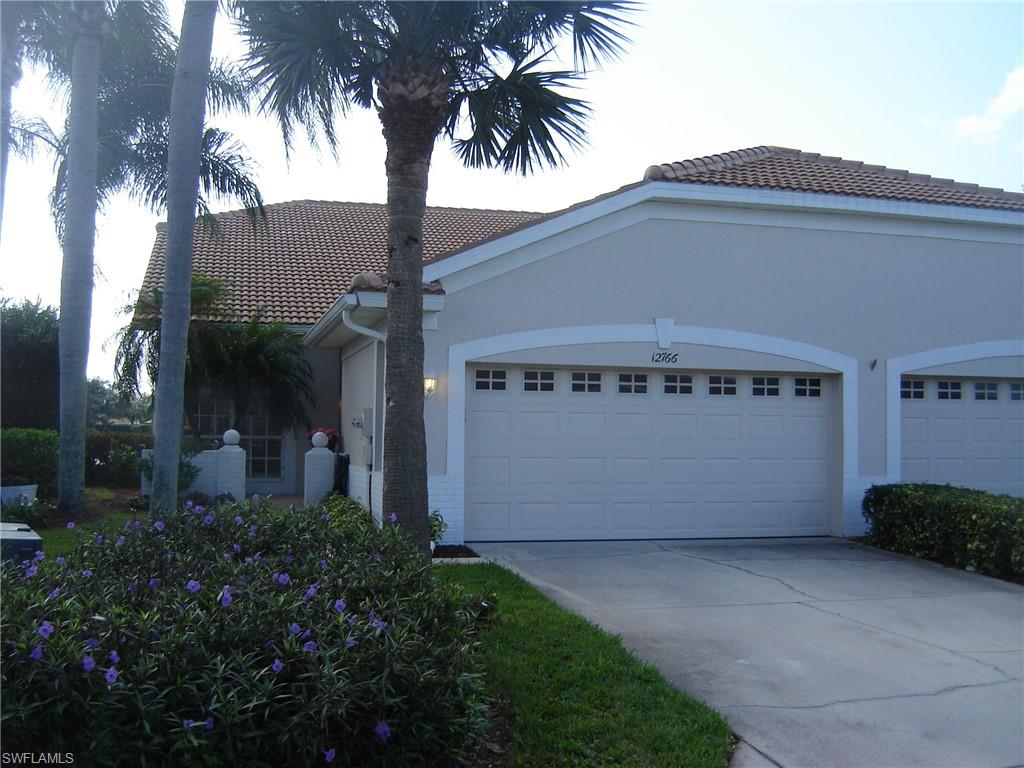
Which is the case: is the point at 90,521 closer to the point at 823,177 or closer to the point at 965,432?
the point at 823,177

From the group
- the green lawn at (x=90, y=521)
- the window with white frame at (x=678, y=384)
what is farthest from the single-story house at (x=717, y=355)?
the green lawn at (x=90, y=521)

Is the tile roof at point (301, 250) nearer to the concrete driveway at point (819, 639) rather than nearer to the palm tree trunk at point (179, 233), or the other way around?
the palm tree trunk at point (179, 233)

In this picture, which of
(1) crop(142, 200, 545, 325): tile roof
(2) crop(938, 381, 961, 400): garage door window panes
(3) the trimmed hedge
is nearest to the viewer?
(3) the trimmed hedge

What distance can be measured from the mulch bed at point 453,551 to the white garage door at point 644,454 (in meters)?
0.44

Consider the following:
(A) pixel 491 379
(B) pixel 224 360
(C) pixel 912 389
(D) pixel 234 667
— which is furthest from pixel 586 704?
(B) pixel 224 360

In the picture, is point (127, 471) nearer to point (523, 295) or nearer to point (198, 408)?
point (198, 408)

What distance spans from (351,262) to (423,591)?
15.4 meters

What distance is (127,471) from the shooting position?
16.0 m

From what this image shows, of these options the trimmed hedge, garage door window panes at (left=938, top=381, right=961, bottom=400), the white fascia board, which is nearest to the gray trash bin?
the white fascia board

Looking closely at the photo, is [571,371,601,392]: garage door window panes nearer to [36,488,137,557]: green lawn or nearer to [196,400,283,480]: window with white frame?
[36,488,137,557]: green lawn

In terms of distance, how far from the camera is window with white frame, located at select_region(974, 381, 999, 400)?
13.0m

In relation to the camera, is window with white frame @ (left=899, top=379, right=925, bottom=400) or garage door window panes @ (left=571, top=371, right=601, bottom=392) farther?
window with white frame @ (left=899, top=379, right=925, bottom=400)

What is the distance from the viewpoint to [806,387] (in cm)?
1230

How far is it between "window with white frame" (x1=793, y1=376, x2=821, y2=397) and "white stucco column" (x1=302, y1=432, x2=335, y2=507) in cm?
735
